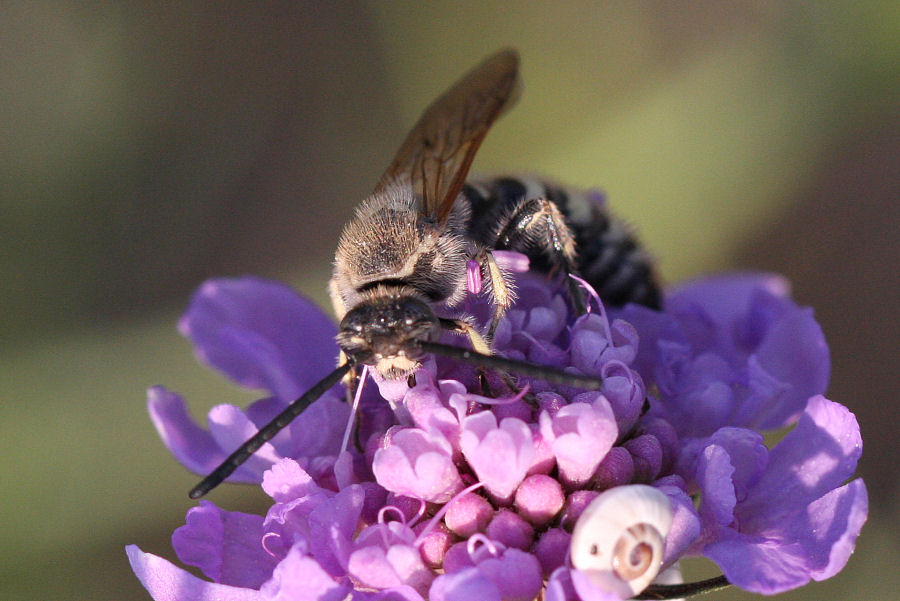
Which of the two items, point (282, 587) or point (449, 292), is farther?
point (449, 292)

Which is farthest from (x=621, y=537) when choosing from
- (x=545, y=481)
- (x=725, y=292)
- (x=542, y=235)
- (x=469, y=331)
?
(x=725, y=292)

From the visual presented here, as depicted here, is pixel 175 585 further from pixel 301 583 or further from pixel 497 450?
pixel 497 450

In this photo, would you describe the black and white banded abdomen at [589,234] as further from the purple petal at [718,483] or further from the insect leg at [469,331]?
the purple petal at [718,483]

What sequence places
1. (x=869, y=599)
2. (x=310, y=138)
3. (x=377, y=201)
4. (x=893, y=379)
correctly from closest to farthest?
(x=377, y=201) → (x=869, y=599) → (x=893, y=379) → (x=310, y=138)

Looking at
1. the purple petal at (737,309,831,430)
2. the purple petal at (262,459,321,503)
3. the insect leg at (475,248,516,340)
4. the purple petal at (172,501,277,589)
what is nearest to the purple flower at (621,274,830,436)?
the purple petal at (737,309,831,430)

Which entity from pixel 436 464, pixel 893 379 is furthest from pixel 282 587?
pixel 893 379

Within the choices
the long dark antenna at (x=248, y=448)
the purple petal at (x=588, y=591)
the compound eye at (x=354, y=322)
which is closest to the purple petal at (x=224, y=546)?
the long dark antenna at (x=248, y=448)

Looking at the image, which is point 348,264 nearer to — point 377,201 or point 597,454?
point 377,201
